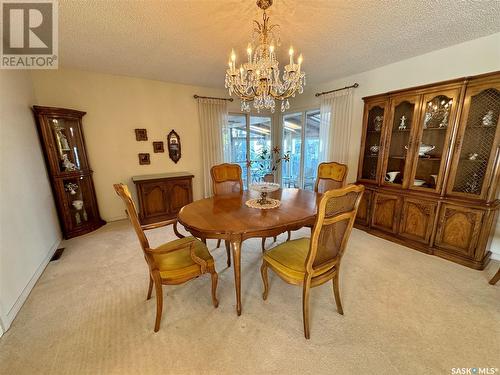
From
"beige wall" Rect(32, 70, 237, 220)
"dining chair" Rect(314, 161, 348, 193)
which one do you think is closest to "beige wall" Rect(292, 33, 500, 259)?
"dining chair" Rect(314, 161, 348, 193)

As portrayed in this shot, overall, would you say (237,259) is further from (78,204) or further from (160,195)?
(78,204)

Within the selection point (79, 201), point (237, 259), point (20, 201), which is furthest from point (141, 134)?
point (237, 259)

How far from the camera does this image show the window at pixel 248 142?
4523 millimetres

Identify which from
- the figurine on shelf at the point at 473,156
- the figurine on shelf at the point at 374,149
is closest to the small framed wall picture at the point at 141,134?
the figurine on shelf at the point at 374,149

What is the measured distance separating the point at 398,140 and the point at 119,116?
435 centimetres

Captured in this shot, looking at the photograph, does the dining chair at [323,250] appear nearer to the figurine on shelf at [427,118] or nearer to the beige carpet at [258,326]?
the beige carpet at [258,326]

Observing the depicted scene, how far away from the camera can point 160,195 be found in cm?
348

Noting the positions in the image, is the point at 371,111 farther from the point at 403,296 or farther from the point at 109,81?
the point at 109,81

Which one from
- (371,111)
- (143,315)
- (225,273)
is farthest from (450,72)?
(143,315)

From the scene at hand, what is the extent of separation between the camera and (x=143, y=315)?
64.0 inches

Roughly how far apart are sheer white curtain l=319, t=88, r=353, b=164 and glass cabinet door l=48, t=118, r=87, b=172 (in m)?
4.07

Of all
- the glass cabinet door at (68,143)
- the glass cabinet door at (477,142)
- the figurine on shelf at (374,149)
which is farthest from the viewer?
the figurine on shelf at (374,149)

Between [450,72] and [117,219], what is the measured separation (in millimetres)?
5346

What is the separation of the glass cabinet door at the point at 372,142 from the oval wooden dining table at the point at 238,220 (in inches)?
58.7
